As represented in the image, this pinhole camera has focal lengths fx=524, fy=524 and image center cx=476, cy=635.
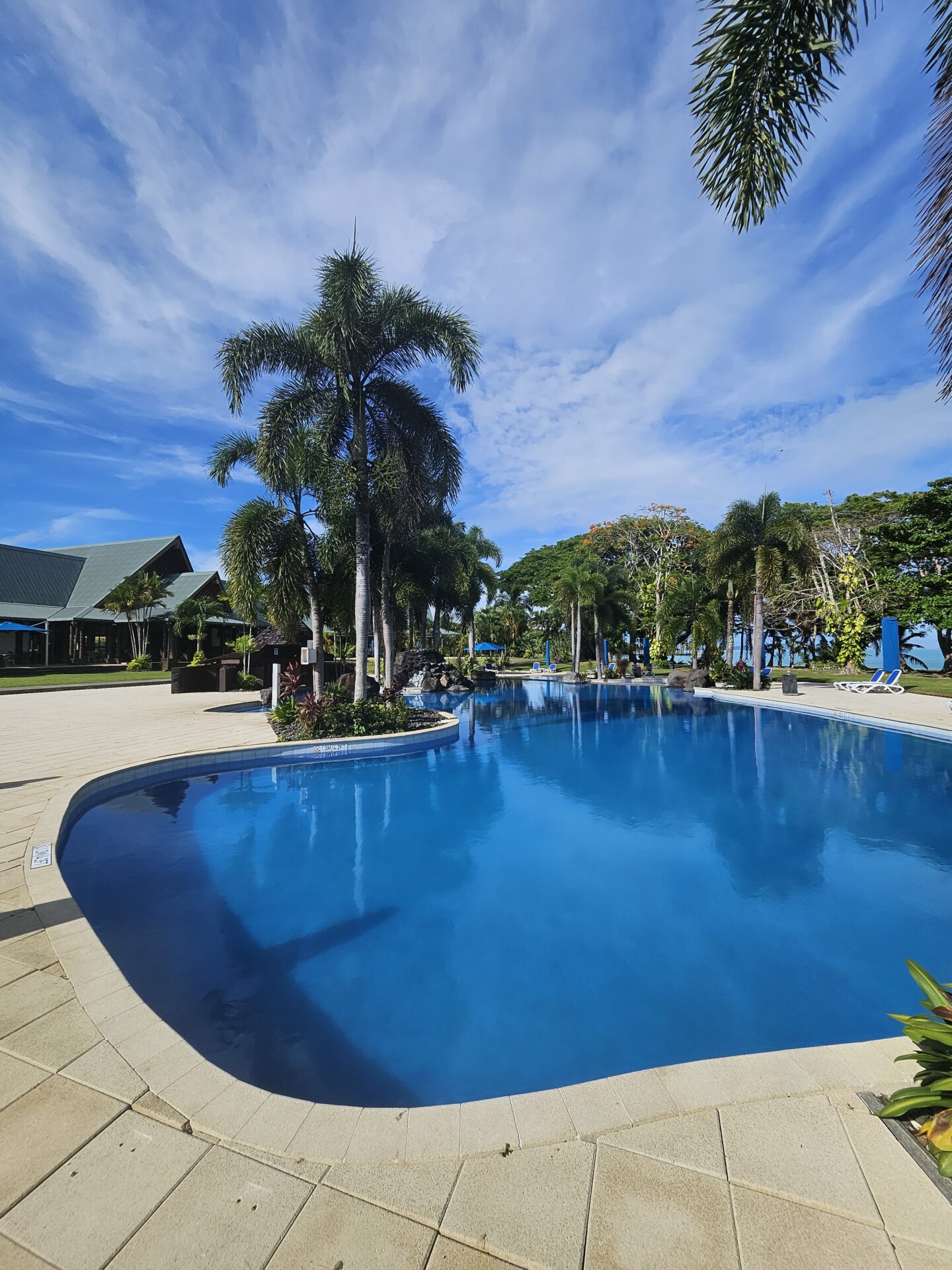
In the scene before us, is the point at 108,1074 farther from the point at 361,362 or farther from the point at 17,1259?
the point at 361,362

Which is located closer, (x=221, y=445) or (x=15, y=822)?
(x=15, y=822)

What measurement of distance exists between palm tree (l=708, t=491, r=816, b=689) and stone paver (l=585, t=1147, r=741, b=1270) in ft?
79.8

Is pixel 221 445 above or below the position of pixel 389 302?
below

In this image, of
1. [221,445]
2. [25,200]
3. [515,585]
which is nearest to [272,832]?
[221,445]

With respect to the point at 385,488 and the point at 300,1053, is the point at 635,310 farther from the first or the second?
A: the point at 300,1053

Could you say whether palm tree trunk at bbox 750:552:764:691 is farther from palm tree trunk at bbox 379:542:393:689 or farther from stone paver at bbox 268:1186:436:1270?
stone paver at bbox 268:1186:436:1270

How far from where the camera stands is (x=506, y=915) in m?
5.28

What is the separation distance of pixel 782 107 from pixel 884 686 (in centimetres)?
2383

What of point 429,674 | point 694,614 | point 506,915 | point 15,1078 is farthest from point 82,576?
point 15,1078

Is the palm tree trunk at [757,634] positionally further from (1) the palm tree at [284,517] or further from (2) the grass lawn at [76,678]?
(2) the grass lawn at [76,678]

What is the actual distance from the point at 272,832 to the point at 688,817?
6.15m

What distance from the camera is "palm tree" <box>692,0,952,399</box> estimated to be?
332 centimetres

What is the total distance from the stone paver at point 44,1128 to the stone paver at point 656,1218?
1870mm

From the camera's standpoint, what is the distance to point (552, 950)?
4.70 meters
